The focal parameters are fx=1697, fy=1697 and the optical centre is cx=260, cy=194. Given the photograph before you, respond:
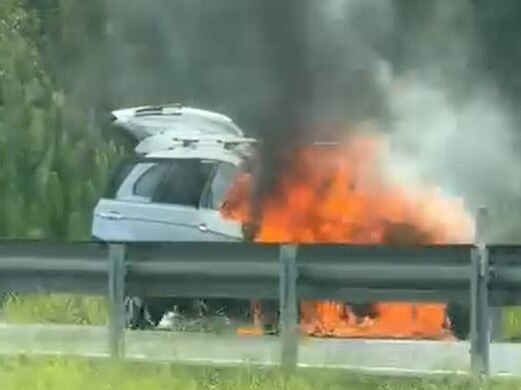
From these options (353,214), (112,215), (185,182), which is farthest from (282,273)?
(112,215)

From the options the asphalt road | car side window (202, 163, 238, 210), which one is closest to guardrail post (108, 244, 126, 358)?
the asphalt road

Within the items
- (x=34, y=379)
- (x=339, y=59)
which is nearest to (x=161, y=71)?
(x=339, y=59)

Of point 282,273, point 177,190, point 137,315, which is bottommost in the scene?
point 137,315

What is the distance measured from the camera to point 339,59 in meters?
11.5

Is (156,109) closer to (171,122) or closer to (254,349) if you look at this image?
(171,122)

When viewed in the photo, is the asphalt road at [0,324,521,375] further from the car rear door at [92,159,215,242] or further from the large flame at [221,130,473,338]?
the car rear door at [92,159,215,242]

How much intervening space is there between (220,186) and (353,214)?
974 millimetres

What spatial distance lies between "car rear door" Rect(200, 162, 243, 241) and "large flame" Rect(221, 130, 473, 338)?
0.21 feet

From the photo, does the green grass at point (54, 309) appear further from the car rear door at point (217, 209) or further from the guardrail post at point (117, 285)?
the car rear door at point (217, 209)

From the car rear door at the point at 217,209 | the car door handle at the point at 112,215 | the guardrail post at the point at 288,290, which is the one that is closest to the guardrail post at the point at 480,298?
the guardrail post at the point at 288,290

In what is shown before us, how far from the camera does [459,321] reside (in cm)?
1124

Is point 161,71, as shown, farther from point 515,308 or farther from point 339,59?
point 515,308

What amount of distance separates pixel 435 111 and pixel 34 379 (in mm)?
3391

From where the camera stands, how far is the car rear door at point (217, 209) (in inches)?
464
